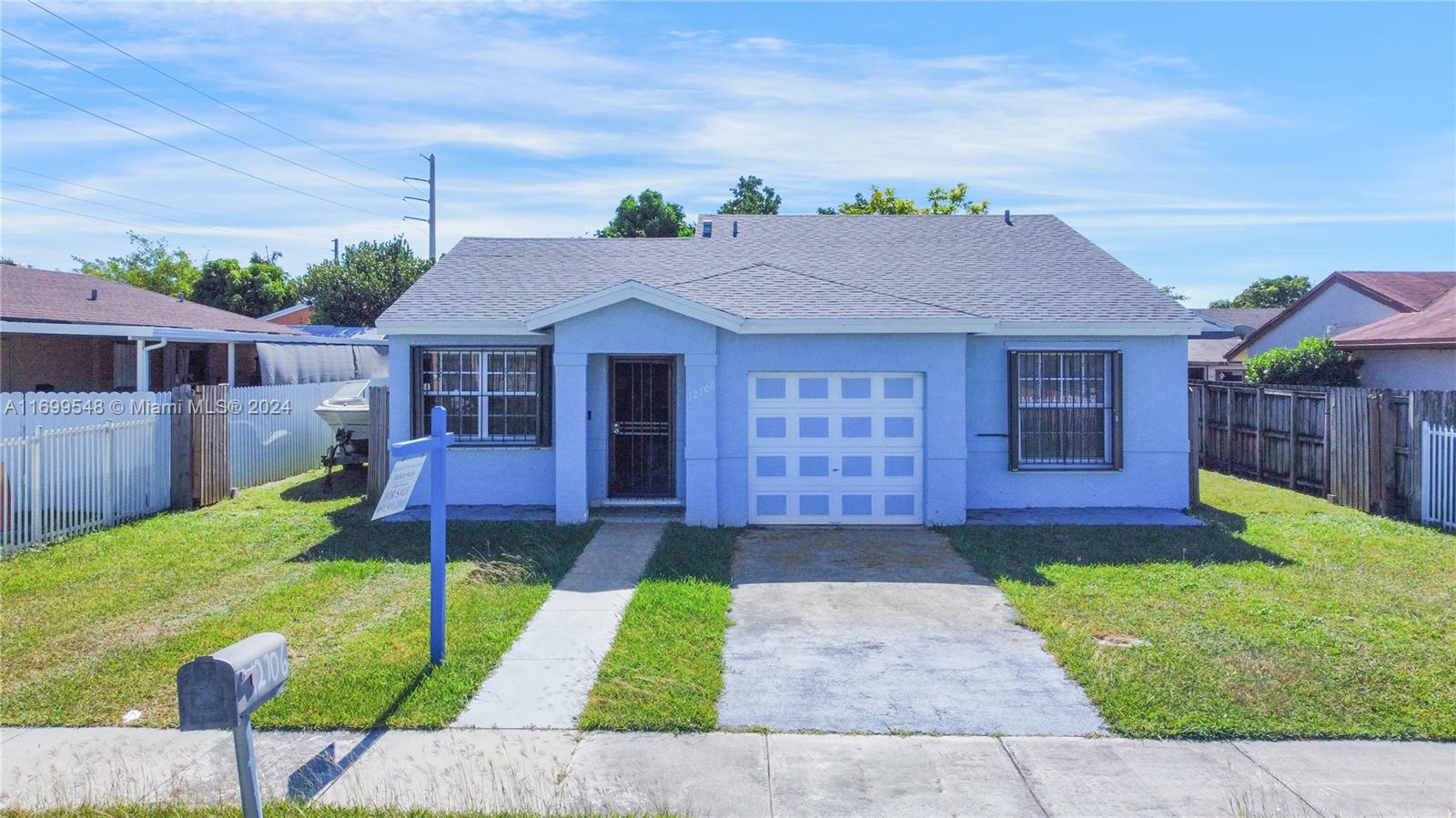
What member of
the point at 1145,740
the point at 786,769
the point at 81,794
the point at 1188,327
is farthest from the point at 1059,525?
the point at 81,794

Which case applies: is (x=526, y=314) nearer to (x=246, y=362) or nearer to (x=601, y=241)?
(x=601, y=241)

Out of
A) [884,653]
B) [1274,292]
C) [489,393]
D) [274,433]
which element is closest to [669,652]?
[884,653]

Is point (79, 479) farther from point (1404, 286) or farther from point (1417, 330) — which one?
point (1404, 286)

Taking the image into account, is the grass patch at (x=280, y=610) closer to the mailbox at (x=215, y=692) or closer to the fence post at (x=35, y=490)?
the fence post at (x=35, y=490)

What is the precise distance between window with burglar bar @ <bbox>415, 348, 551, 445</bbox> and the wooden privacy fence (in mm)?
9355

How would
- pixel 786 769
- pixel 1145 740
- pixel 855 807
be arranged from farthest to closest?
1. pixel 1145 740
2. pixel 786 769
3. pixel 855 807

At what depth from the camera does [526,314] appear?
13703 millimetres

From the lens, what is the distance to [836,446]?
1320 cm

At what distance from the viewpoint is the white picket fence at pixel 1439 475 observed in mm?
12648

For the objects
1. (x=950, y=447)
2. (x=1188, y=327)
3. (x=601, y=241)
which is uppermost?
(x=601, y=241)

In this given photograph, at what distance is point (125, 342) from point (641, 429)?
14.1 metres

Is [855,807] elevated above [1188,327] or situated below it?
below

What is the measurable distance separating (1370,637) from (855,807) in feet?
17.0

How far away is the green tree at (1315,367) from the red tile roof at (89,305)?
70.7 ft
